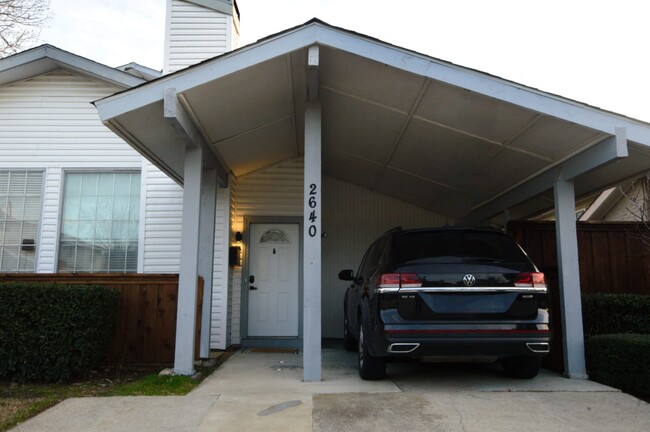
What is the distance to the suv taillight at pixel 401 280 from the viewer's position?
4.84m

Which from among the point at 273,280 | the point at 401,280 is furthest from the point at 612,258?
the point at 273,280

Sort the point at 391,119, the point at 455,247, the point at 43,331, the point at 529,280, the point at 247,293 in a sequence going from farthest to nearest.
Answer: the point at 247,293
the point at 391,119
the point at 43,331
the point at 455,247
the point at 529,280

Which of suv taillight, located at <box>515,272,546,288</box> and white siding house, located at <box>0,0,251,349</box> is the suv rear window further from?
white siding house, located at <box>0,0,251,349</box>

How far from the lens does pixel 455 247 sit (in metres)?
5.20

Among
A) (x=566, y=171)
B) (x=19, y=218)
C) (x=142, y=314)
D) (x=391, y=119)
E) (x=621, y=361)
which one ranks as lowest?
(x=621, y=361)

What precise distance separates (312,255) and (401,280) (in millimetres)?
1200

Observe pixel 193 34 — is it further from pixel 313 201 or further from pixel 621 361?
pixel 621 361

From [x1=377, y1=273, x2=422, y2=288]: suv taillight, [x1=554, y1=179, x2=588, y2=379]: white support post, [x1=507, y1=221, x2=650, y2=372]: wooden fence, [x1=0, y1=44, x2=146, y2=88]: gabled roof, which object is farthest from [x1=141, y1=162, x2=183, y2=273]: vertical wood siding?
[x1=507, y1=221, x2=650, y2=372]: wooden fence

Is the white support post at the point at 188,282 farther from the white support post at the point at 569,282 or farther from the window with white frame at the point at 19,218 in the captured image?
the window with white frame at the point at 19,218

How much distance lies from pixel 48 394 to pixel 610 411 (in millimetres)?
5259

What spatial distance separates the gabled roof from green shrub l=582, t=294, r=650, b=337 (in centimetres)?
746

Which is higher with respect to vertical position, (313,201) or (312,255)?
(313,201)

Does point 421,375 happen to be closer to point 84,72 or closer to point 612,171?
point 612,171

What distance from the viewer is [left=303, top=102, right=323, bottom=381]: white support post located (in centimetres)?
557
